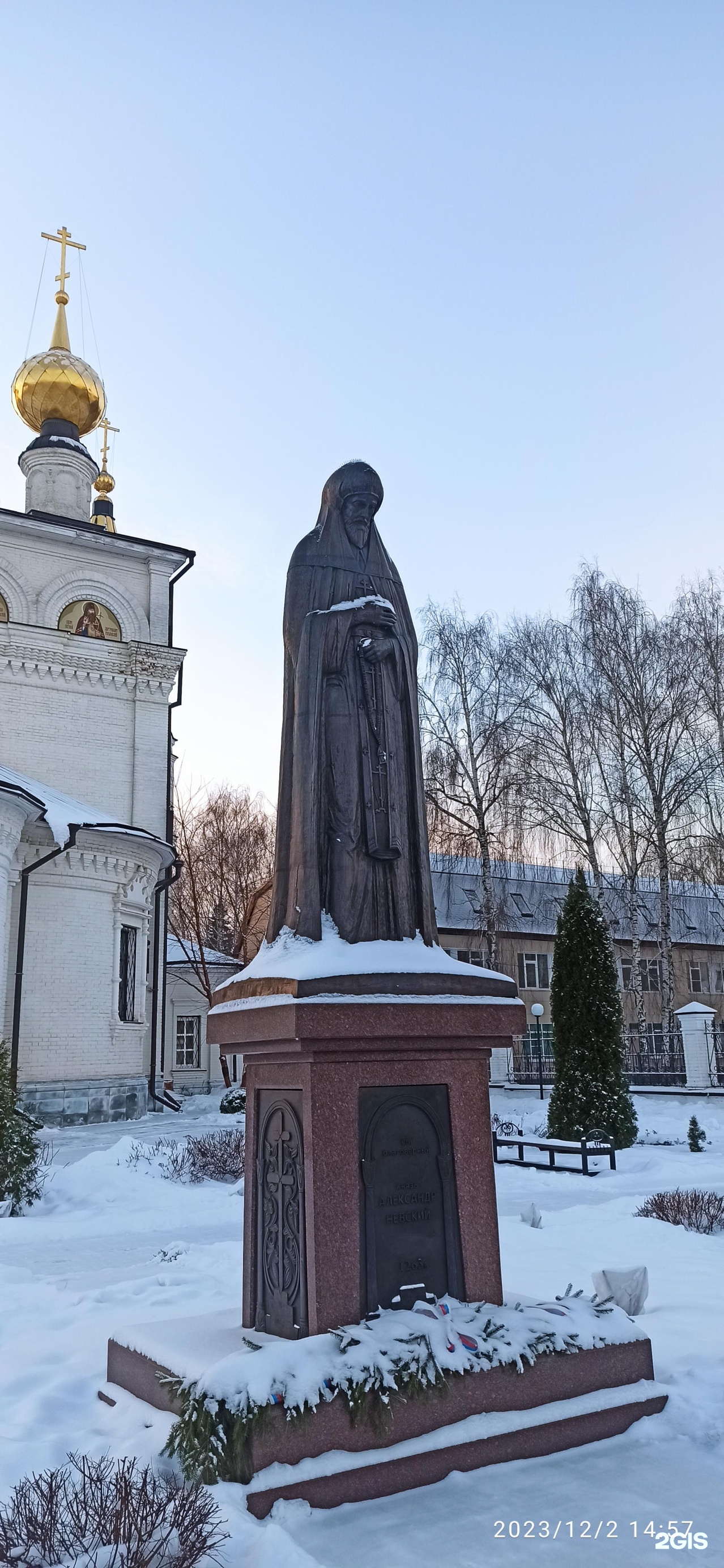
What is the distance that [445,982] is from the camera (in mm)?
4398

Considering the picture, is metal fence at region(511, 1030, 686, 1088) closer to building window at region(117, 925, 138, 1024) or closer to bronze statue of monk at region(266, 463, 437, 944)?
building window at region(117, 925, 138, 1024)

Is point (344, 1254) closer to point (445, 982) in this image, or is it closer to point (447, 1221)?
point (447, 1221)

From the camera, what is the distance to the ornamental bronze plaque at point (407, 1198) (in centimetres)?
415

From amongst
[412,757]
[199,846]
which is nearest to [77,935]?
[412,757]

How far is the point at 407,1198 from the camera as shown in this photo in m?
4.27

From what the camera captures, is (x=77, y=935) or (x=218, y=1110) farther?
(x=218, y=1110)

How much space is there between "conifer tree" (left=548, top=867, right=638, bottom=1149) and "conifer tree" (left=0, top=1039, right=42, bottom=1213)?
7379 millimetres

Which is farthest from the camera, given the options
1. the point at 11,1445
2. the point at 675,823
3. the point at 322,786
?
the point at 675,823

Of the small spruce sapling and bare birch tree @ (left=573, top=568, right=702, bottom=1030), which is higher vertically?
bare birch tree @ (left=573, top=568, right=702, bottom=1030)

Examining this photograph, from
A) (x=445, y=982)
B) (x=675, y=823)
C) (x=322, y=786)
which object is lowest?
(x=445, y=982)

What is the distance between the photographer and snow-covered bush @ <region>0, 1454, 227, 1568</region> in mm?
2836

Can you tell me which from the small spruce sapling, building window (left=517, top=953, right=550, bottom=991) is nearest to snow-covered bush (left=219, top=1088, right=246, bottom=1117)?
the small spruce sapling

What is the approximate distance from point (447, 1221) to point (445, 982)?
99 centimetres

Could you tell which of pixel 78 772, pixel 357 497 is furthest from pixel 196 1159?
pixel 78 772
